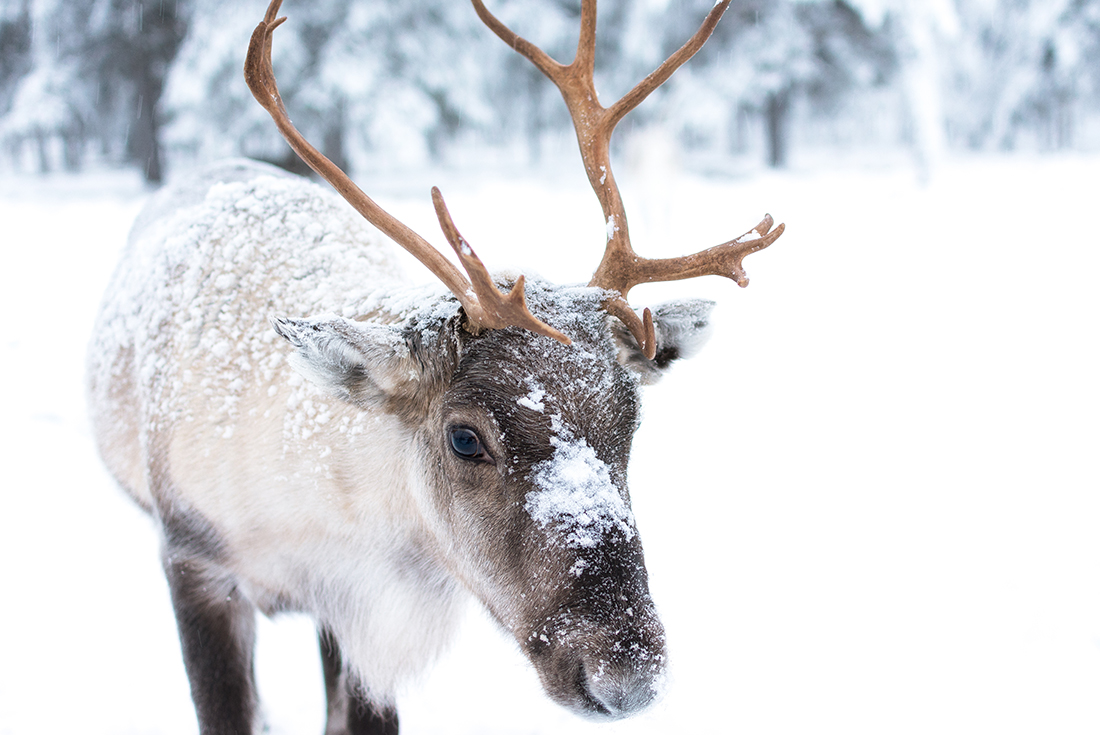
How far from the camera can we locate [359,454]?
223 centimetres

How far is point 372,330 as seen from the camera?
1.95 meters

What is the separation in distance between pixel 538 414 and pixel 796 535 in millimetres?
3082

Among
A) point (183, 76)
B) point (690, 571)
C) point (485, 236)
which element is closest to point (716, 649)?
point (690, 571)

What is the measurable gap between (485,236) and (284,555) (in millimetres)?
9999

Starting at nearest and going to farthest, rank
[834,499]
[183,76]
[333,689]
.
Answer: [333,689], [834,499], [183,76]

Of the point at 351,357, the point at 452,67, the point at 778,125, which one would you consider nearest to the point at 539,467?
the point at 351,357

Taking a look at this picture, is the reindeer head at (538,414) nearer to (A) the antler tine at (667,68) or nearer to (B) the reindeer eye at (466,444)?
(B) the reindeer eye at (466,444)

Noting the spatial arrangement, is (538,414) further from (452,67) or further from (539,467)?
(452,67)

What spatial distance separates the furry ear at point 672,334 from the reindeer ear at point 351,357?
59 cm

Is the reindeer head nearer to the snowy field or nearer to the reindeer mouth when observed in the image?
the reindeer mouth

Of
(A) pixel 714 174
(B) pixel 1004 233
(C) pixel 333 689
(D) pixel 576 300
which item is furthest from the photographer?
(A) pixel 714 174

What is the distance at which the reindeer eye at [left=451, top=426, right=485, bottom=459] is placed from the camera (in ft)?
6.34

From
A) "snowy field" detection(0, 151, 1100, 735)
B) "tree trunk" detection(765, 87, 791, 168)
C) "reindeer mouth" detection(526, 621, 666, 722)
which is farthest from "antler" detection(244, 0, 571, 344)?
"tree trunk" detection(765, 87, 791, 168)

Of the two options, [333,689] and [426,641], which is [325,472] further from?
[333,689]
